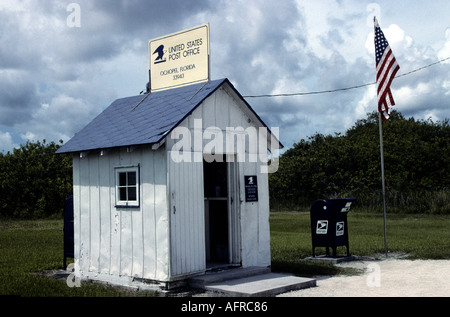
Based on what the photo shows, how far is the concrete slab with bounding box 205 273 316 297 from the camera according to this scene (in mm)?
8445

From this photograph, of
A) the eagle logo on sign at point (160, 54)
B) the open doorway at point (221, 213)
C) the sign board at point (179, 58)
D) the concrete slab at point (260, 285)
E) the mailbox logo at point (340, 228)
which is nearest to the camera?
the concrete slab at point (260, 285)

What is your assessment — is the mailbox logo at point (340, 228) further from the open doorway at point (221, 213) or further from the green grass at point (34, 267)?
the green grass at point (34, 267)

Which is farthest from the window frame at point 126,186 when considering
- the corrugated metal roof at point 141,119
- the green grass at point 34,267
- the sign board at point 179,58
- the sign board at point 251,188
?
the sign board at point 179,58

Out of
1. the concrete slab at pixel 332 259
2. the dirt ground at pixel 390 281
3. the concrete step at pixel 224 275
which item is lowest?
the dirt ground at pixel 390 281

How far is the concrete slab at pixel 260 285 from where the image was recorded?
332 inches

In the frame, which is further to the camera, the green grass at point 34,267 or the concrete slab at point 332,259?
A: the concrete slab at point 332,259

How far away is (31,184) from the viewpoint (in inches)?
1208

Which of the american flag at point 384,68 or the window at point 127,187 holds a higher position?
the american flag at point 384,68

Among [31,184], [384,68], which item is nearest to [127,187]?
[384,68]

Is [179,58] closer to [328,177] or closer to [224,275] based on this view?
[224,275]

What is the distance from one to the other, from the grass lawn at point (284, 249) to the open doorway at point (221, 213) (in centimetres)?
136

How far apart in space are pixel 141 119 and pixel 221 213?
2623mm

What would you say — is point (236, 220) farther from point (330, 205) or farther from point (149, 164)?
point (330, 205)

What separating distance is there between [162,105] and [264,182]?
2636mm
